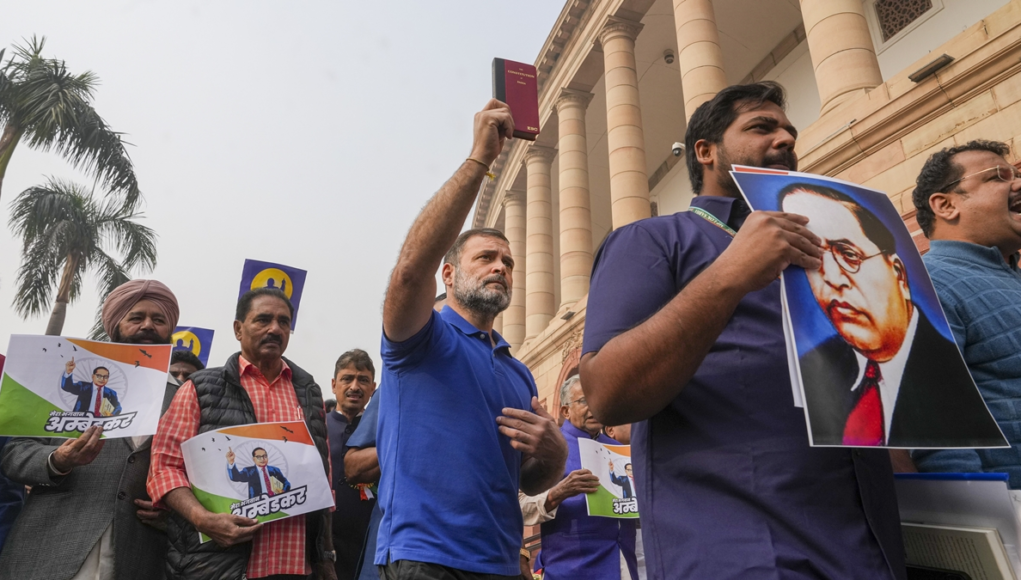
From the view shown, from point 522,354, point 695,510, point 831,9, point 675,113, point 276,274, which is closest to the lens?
point 695,510

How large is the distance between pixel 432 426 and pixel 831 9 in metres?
9.80

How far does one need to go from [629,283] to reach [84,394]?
2.56 metres

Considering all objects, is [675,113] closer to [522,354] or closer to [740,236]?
[522,354]

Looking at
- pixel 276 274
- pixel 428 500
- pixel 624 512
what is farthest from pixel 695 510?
pixel 276 274

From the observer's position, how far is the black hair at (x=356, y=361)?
5043 millimetres

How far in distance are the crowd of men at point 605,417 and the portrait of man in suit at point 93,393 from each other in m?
0.14

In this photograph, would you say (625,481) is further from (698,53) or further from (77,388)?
(698,53)

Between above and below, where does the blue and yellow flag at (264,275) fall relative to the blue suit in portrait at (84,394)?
above

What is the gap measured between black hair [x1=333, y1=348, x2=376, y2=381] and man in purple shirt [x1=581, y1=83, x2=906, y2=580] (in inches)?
149

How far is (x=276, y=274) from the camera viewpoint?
4656mm

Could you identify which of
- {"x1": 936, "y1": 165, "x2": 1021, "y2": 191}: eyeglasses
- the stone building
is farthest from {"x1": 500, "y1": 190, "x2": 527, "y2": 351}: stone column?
{"x1": 936, "y1": 165, "x2": 1021, "y2": 191}: eyeglasses

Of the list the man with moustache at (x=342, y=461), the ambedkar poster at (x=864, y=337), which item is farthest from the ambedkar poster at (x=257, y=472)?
the ambedkar poster at (x=864, y=337)

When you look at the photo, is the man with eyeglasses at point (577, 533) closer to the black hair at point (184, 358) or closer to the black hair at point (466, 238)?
the black hair at point (466, 238)

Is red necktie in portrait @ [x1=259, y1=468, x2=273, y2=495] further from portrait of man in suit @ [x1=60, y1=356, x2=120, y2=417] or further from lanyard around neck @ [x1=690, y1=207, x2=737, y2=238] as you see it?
lanyard around neck @ [x1=690, y1=207, x2=737, y2=238]
